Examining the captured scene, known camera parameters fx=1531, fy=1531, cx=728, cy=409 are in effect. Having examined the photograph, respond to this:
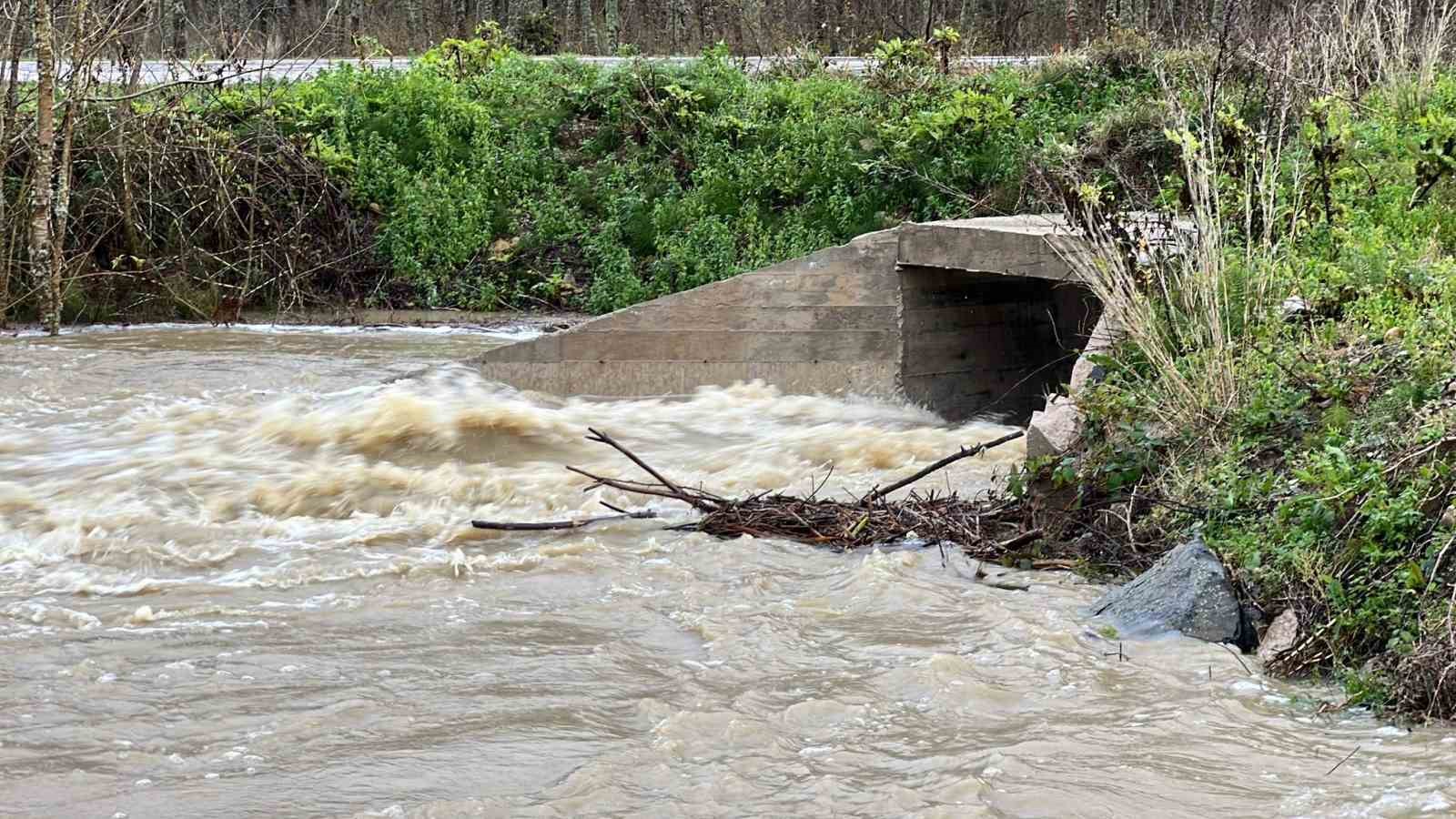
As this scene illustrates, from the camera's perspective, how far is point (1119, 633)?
5828 millimetres

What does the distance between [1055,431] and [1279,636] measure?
2.14 metres

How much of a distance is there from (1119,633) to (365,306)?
39.0ft

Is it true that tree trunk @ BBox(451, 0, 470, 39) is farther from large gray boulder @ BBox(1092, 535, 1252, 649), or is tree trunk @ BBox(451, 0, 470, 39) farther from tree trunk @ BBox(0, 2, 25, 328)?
large gray boulder @ BBox(1092, 535, 1252, 649)

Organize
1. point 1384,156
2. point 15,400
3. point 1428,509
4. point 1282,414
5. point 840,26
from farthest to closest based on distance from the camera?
point 840,26, point 15,400, point 1384,156, point 1282,414, point 1428,509

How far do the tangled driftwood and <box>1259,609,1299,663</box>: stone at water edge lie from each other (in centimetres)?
156

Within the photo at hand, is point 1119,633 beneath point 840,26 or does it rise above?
beneath

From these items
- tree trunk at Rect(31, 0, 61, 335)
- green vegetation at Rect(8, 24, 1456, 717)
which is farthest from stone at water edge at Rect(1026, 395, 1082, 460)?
tree trunk at Rect(31, 0, 61, 335)

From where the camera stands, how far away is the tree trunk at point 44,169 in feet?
44.0

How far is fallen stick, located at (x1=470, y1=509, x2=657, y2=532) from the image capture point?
7711 millimetres

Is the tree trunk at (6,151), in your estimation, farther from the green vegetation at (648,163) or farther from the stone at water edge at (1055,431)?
the stone at water edge at (1055,431)

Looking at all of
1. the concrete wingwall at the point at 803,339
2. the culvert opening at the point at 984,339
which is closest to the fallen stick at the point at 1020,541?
the culvert opening at the point at 984,339

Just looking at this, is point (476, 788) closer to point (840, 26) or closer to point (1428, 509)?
point (1428, 509)

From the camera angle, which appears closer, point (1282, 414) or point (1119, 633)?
point (1119, 633)

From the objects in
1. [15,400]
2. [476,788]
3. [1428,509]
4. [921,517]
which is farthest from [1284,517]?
[15,400]
